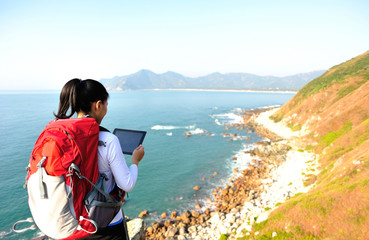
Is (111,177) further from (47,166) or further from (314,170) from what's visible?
(314,170)

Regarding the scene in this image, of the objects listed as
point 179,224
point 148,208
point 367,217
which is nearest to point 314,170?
point 367,217

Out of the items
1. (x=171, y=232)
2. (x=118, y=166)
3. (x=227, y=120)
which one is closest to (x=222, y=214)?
(x=171, y=232)

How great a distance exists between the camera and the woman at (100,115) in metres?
1.98

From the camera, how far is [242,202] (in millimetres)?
16609

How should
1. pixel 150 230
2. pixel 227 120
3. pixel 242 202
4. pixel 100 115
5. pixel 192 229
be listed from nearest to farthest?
pixel 100 115 → pixel 192 229 → pixel 150 230 → pixel 242 202 → pixel 227 120

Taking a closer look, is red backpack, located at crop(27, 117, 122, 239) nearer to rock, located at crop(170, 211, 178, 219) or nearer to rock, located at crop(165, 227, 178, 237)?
rock, located at crop(165, 227, 178, 237)

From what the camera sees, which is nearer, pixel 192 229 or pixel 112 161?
pixel 112 161

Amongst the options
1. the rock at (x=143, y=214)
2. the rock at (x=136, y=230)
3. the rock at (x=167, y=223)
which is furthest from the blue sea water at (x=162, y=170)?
the rock at (x=136, y=230)

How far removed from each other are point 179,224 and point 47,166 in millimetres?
14656

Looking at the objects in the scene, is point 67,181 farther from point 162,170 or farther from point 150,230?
point 162,170

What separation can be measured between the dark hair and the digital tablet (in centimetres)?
91

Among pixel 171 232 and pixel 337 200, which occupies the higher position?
pixel 337 200

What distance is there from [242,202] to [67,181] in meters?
17.3

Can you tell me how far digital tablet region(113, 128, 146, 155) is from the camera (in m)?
2.91
